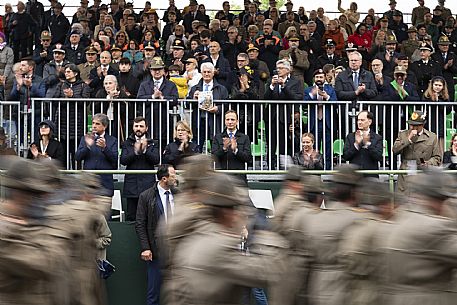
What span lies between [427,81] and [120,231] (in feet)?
25.3

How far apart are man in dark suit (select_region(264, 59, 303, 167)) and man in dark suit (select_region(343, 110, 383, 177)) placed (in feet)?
5.09

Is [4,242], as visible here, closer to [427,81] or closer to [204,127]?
[204,127]

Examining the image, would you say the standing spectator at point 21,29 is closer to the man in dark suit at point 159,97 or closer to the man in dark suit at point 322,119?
the man in dark suit at point 159,97

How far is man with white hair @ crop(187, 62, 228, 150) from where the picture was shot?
56.4 feet

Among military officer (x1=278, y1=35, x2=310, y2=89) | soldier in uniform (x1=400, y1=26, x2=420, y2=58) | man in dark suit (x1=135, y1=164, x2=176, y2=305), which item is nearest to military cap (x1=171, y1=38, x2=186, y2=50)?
military officer (x1=278, y1=35, x2=310, y2=89)

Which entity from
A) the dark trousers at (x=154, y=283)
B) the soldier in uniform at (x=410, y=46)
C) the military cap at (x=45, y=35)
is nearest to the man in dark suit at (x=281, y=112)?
the dark trousers at (x=154, y=283)

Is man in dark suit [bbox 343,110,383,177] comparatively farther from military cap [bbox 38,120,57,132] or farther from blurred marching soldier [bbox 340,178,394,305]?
blurred marching soldier [bbox 340,178,394,305]

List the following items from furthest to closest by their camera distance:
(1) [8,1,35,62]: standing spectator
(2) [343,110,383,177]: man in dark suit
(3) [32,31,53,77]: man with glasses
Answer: (1) [8,1,35,62]: standing spectator < (3) [32,31,53,77]: man with glasses < (2) [343,110,383,177]: man in dark suit

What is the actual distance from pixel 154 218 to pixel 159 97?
292cm

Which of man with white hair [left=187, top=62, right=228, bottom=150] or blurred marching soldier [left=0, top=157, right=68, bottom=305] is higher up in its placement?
man with white hair [left=187, top=62, right=228, bottom=150]

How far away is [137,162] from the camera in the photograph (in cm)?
1552

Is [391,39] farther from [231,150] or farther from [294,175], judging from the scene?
[294,175]

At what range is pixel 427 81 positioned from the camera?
20578 millimetres

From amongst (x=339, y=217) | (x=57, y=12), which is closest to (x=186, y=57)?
(x=57, y=12)
